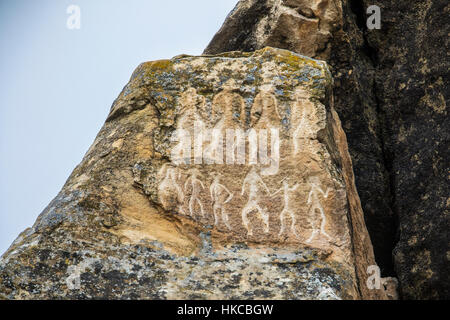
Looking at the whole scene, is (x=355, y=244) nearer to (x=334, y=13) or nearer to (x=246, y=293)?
(x=246, y=293)

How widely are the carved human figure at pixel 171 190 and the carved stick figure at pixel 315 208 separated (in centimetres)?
116

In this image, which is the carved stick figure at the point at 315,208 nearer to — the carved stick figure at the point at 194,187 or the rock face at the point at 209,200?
the rock face at the point at 209,200

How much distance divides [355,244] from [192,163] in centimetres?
176

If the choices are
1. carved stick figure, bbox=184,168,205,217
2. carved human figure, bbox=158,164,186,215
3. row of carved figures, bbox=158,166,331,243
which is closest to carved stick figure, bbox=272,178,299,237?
row of carved figures, bbox=158,166,331,243

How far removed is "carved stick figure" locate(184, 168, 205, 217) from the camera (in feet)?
21.9

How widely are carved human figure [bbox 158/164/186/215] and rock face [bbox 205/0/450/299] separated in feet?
8.72

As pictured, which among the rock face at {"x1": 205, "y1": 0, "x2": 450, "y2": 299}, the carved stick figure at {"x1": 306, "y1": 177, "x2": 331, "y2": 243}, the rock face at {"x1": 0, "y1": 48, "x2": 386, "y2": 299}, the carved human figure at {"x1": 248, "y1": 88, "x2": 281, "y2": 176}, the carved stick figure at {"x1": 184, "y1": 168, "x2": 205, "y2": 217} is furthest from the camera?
the rock face at {"x1": 205, "y1": 0, "x2": 450, "y2": 299}

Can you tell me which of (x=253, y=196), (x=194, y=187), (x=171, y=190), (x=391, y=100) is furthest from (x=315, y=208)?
(x=391, y=100)

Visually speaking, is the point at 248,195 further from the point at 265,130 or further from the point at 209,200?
the point at 265,130

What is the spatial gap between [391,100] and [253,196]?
2.93m

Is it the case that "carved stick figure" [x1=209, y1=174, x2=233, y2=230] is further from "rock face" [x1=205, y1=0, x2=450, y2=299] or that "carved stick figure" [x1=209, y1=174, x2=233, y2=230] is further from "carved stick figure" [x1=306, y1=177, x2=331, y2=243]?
"rock face" [x1=205, y1=0, x2=450, y2=299]
